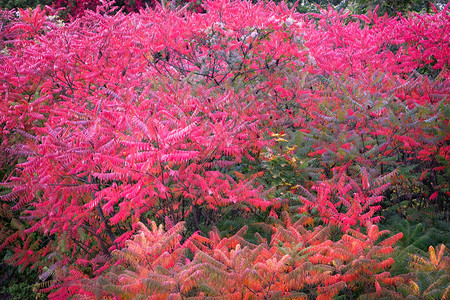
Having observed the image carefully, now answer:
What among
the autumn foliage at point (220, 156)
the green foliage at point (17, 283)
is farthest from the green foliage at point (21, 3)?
the green foliage at point (17, 283)

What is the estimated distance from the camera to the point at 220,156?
507 cm

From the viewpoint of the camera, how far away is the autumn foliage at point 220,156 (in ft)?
11.1

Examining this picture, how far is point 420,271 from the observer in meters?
3.25

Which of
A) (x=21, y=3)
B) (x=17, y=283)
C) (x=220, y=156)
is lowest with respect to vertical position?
(x=17, y=283)

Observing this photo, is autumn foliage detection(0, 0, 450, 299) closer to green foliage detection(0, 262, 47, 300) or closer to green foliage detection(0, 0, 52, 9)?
green foliage detection(0, 262, 47, 300)

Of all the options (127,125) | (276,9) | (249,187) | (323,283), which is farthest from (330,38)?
(323,283)

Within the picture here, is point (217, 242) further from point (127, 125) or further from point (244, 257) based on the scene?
point (127, 125)

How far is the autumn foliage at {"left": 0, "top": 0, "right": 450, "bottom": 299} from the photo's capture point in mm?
3371

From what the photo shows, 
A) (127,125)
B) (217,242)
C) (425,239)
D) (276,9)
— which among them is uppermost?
(276,9)

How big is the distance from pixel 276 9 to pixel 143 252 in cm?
544

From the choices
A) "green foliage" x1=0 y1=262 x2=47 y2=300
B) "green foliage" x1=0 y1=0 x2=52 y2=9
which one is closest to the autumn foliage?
"green foliage" x1=0 y1=262 x2=47 y2=300

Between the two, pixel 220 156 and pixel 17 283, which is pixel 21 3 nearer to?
pixel 17 283

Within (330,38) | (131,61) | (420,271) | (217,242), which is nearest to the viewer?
(420,271)

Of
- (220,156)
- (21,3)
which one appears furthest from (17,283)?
(21,3)
